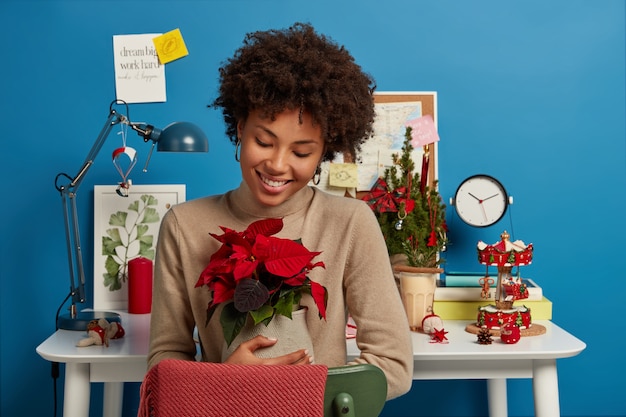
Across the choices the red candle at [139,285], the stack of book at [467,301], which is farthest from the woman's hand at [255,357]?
the red candle at [139,285]

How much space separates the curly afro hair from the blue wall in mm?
983

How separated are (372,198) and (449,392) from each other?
676 mm

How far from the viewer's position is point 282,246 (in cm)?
119

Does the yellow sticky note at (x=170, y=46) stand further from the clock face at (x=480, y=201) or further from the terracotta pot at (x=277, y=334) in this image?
the terracotta pot at (x=277, y=334)

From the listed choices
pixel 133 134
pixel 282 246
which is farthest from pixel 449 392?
pixel 282 246

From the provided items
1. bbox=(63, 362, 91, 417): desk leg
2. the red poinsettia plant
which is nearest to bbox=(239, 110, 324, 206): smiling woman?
the red poinsettia plant

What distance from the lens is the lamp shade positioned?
2.00m

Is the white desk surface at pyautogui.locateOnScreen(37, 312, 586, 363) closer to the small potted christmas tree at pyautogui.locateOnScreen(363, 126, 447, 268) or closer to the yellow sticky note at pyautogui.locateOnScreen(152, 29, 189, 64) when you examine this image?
the small potted christmas tree at pyautogui.locateOnScreen(363, 126, 447, 268)

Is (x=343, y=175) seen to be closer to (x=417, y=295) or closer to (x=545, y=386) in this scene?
(x=417, y=295)

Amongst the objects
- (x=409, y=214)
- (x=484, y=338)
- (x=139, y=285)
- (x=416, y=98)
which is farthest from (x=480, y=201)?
(x=139, y=285)

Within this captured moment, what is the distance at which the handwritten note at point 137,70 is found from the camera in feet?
7.56

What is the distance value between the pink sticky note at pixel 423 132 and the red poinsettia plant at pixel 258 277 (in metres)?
1.12

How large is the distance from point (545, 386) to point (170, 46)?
52.8 inches

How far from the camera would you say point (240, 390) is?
1.06 m
